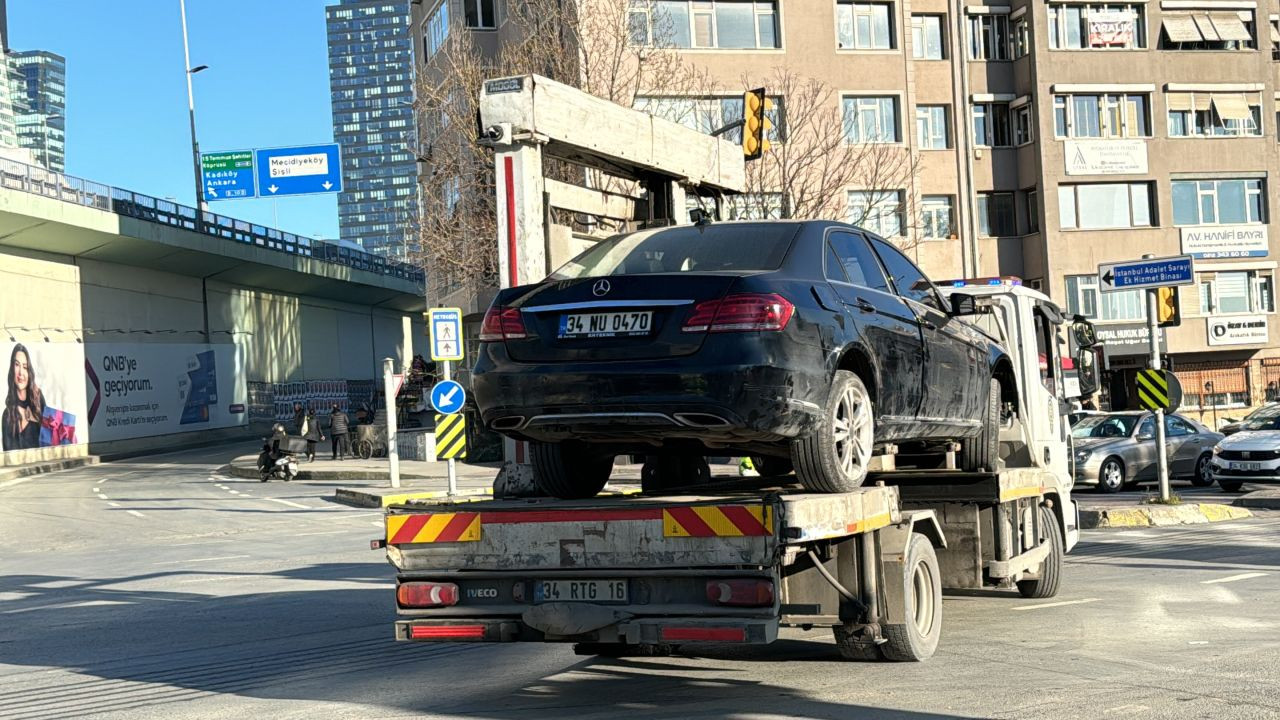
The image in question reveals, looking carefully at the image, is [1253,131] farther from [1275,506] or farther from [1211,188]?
[1275,506]

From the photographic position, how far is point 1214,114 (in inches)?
1874

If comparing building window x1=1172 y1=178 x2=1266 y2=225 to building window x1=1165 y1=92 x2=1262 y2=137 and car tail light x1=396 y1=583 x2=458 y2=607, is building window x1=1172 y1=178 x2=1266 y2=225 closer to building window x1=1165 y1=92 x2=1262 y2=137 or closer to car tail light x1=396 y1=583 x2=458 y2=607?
building window x1=1165 y1=92 x2=1262 y2=137

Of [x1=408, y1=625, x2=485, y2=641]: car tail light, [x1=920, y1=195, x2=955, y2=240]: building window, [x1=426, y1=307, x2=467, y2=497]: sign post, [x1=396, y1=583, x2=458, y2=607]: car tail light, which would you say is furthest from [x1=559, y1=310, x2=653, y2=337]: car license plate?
[x1=920, y1=195, x2=955, y2=240]: building window

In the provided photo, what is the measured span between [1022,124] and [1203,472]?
24440 millimetres

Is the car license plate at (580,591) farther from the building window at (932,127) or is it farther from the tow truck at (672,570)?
the building window at (932,127)

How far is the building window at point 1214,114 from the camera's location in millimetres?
47131

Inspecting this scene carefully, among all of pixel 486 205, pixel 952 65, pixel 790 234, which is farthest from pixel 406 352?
pixel 790 234

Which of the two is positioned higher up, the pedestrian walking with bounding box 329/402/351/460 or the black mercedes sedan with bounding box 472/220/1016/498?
the black mercedes sedan with bounding box 472/220/1016/498

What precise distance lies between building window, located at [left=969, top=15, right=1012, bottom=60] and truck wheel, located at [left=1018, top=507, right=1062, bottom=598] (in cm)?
3899

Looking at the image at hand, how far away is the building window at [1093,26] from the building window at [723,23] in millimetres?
10577

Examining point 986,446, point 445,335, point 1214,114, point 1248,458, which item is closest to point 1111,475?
point 1248,458

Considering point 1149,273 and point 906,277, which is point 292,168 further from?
point 906,277

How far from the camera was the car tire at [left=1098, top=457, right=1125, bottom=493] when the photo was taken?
23250mm

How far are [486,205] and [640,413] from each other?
2512 cm
